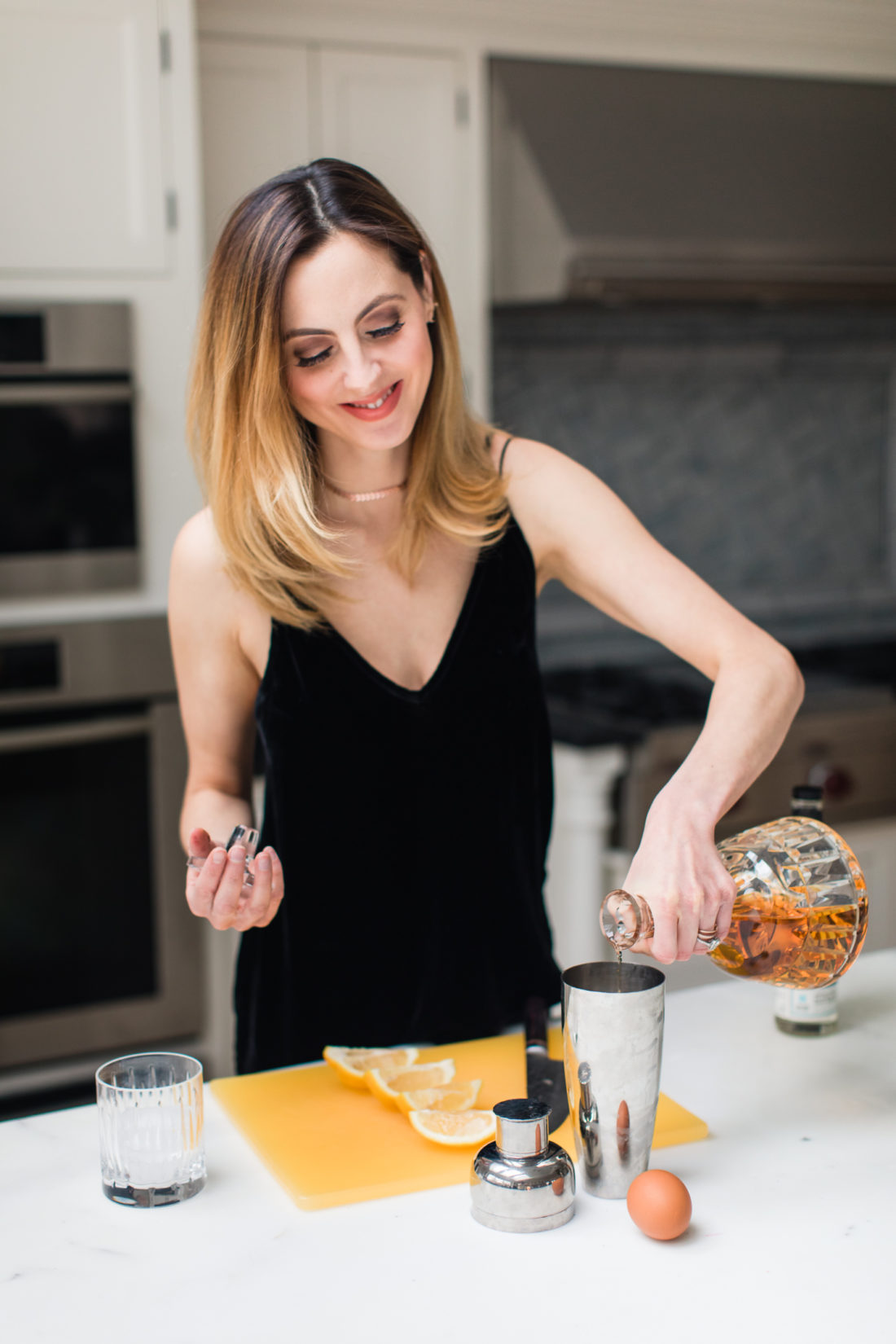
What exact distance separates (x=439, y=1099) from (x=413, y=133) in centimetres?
200

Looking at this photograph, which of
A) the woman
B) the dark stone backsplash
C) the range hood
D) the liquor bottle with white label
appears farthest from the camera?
the dark stone backsplash

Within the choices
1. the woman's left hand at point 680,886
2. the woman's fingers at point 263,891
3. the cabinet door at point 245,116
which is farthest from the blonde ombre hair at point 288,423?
the cabinet door at point 245,116

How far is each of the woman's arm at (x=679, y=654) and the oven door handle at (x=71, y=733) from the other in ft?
3.57

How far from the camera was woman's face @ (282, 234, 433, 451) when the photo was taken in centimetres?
115

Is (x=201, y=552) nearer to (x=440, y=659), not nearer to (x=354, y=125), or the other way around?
(x=440, y=659)

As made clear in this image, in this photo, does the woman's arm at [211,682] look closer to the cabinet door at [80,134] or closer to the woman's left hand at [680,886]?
the woman's left hand at [680,886]

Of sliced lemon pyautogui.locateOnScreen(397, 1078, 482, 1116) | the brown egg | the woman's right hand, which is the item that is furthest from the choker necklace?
the brown egg

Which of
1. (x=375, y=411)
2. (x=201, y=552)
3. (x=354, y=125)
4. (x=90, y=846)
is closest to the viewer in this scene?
(x=375, y=411)

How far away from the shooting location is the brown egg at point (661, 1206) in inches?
32.7

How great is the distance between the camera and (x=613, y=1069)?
88cm

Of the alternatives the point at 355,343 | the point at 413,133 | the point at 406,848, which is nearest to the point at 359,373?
the point at 355,343

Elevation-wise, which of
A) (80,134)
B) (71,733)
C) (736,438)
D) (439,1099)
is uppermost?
(80,134)

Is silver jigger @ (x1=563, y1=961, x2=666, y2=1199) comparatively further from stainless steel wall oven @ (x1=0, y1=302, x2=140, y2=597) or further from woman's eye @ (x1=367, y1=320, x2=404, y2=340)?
stainless steel wall oven @ (x1=0, y1=302, x2=140, y2=597)

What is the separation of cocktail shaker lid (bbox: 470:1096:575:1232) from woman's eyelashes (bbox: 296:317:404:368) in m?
0.67
